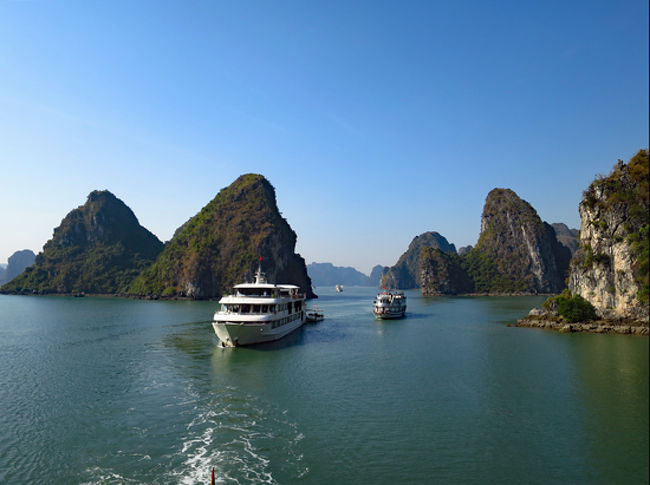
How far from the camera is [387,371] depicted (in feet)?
124

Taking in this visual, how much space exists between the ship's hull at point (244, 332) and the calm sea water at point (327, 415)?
2.09m

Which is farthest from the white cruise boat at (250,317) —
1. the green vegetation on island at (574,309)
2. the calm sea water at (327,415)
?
the green vegetation on island at (574,309)

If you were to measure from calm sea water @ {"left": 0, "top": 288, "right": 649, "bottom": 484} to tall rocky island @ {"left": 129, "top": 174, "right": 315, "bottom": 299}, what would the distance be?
125812mm

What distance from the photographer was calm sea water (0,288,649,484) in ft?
60.0

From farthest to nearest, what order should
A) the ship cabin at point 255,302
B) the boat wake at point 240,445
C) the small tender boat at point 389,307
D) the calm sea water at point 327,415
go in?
1. the small tender boat at point 389,307
2. the ship cabin at point 255,302
3. the boat wake at point 240,445
4. the calm sea water at point 327,415

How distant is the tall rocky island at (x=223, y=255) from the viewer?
6836 inches

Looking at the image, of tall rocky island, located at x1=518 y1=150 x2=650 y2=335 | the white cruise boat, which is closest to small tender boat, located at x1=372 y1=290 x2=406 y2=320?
tall rocky island, located at x1=518 y1=150 x2=650 y2=335

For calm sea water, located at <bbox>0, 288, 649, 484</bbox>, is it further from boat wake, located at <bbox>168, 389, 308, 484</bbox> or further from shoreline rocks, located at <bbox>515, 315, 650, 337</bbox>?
shoreline rocks, located at <bbox>515, 315, 650, 337</bbox>

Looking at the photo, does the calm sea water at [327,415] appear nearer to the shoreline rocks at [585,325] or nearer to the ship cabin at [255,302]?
the ship cabin at [255,302]

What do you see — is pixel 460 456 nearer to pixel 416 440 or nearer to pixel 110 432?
pixel 416 440

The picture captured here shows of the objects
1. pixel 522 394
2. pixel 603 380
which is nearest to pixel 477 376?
pixel 522 394

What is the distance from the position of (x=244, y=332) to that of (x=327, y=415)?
25218 millimetres

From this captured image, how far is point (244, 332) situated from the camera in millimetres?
48531

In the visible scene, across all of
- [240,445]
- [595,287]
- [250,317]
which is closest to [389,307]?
[595,287]
